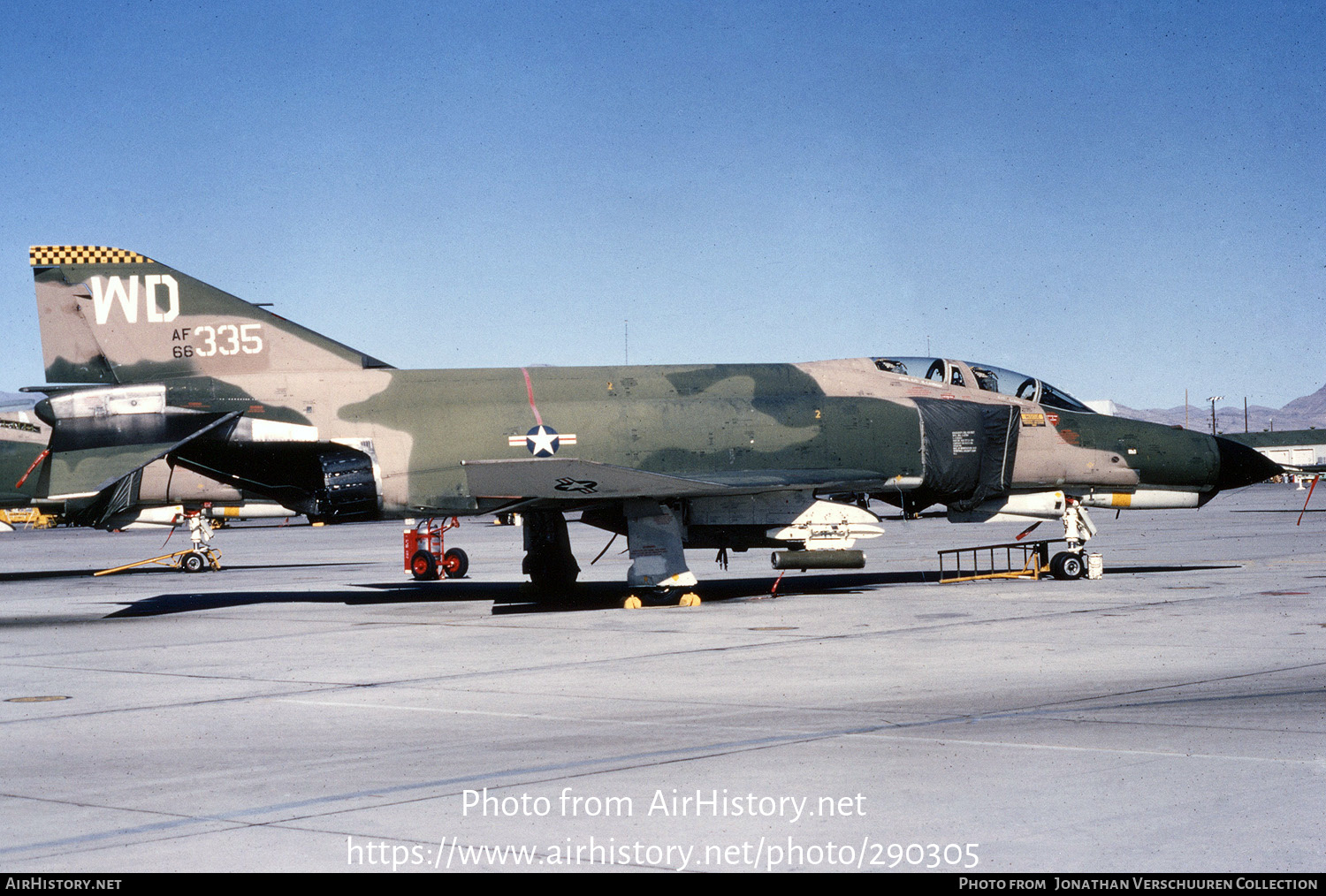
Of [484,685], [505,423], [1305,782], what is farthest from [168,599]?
[1305,782]

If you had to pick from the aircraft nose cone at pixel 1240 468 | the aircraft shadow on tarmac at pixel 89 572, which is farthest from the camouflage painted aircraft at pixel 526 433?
the aircraft shadow on tarmac at pixel 89 572

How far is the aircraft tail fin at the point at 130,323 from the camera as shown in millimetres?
18469

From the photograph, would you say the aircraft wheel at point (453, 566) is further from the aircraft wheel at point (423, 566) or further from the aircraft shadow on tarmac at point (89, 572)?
the aircraft shadow on tarmac at point (89, 572)

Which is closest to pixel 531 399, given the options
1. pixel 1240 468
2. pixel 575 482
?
pixel 575 482

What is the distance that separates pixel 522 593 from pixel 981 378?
28.3ft

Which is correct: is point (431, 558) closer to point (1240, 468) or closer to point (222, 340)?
point (222, 340)

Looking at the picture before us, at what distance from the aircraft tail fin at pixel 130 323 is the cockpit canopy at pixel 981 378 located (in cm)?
1005

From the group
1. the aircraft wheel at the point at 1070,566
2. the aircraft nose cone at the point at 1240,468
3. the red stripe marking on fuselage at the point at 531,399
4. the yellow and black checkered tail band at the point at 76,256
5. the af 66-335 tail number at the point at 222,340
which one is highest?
the yellow and black checkered tail band at the point at 76,256

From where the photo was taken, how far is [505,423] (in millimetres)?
18609

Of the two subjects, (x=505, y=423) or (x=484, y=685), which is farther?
(x=505, y=423)

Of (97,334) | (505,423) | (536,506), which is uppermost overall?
(97,334)
